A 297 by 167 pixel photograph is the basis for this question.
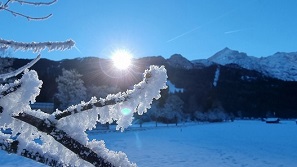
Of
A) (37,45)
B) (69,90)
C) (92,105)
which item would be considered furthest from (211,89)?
(92,105)

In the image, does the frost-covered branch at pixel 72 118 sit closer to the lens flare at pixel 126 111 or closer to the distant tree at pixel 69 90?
the lens flare at pixel 126 111

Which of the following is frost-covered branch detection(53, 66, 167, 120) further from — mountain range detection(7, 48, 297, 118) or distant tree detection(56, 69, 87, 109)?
mountain range detection(7, 48, 297, 118)

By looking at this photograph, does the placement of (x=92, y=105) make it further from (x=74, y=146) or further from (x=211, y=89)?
(x=211, y=89)

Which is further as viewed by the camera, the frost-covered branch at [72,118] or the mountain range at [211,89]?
the mountain range at [211,89]

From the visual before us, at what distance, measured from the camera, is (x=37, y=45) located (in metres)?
1.53

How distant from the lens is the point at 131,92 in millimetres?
866

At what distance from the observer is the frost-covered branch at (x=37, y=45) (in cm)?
147

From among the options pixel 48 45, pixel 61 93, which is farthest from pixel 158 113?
pixel 48 45

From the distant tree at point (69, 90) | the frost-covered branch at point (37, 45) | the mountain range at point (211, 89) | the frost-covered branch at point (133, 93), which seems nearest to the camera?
the frost-covered branch at point (133, 93)

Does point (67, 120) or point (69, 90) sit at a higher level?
point (69, 90)

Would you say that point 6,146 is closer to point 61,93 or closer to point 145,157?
point 145,157

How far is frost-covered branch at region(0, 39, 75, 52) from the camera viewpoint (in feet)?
4.81

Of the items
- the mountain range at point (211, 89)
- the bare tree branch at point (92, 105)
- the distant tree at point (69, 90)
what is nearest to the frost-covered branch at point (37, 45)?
the bare tree branch at point (92, 105)

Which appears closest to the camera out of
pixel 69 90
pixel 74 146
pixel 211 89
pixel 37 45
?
pixel 74 146
